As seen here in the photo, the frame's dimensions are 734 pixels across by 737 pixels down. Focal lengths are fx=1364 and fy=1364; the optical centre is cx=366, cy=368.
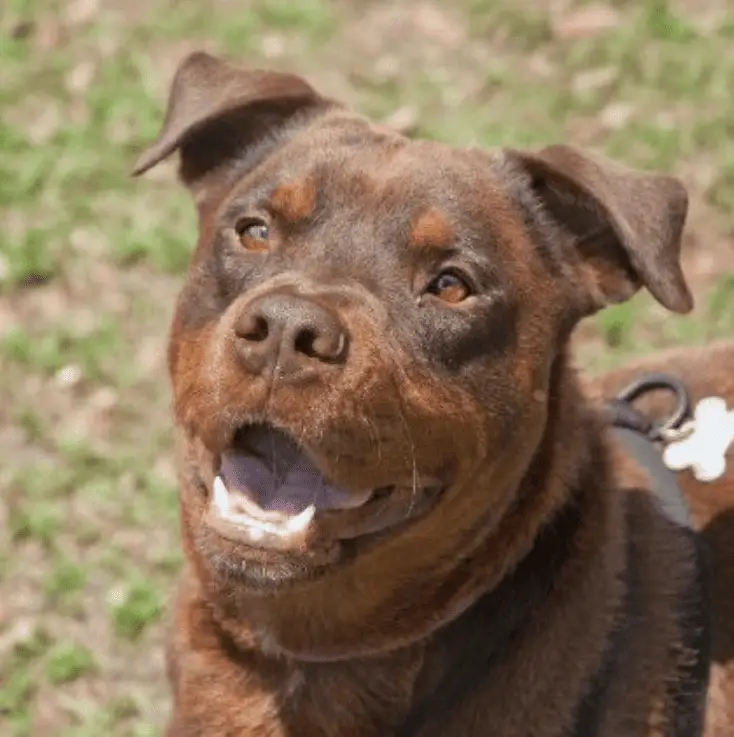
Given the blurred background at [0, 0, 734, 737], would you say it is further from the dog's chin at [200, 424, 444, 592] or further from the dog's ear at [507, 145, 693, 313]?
the dog's ear at [507, 145, 693, 313]

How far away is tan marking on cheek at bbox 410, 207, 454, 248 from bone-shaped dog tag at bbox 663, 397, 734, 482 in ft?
2.99

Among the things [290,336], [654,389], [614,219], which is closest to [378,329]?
[290,336]

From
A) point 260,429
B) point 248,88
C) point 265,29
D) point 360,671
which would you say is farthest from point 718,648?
point 265,29

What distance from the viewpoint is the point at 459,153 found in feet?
10.7

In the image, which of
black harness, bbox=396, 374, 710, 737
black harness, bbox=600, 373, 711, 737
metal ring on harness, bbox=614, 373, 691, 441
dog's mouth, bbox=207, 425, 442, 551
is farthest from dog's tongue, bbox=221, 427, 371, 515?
metal ring on harness, bbox=614, 373, 691, 441

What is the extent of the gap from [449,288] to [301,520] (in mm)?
604

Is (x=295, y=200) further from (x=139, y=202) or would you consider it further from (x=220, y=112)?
(x=139, y=202)

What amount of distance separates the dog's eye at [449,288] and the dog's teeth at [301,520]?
21.3 inches

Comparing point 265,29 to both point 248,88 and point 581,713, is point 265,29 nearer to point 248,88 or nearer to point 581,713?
point 248,88

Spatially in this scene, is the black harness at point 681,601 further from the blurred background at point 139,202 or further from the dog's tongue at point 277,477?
the blurred background at point 139,202

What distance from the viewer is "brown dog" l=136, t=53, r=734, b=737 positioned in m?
2.81

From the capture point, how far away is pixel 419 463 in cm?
285

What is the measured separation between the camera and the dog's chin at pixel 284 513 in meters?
2.79

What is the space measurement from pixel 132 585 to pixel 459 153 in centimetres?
198
